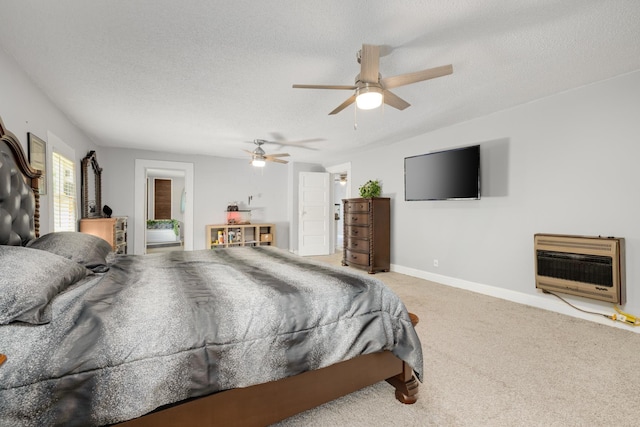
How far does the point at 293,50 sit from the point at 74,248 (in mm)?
2062

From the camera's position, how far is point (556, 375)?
1.96 metres

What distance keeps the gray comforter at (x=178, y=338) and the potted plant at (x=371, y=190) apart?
3698mm

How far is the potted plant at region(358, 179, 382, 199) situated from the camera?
544 centimetres

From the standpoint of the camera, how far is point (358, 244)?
5.38 meters

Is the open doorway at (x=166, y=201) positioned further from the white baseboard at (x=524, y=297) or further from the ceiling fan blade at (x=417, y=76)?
the ceiling fan blade at (x=417, y=76)

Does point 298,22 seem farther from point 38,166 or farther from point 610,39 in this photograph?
point 38,166

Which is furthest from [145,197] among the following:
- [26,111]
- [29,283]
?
[29,283]

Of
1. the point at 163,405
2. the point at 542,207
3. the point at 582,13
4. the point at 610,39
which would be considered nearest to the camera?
the point at 163,405

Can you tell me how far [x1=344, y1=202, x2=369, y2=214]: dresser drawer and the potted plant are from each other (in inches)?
7.6

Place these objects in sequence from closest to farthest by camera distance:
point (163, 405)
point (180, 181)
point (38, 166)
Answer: point (163, 405) → point (38, 166) → point (180, 181)

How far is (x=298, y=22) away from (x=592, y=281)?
344cm

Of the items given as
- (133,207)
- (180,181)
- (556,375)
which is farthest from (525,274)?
(180,181)

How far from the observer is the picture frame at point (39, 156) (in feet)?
8.32

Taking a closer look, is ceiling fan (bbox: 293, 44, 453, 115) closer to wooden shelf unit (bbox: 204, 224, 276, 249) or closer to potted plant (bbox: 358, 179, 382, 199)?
potted plant (bbox: 358, 179, 382, 199)
